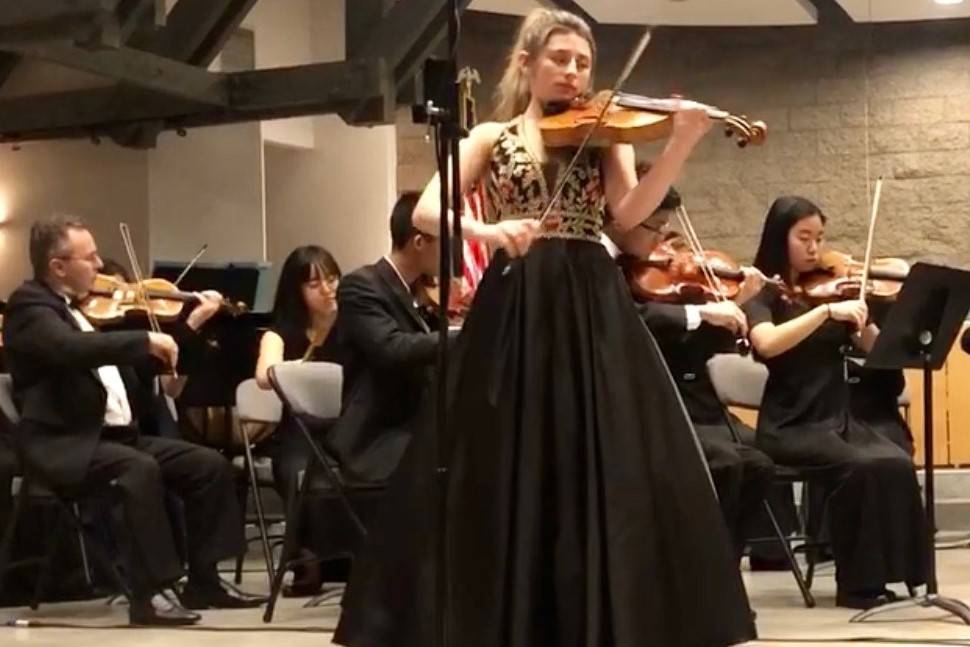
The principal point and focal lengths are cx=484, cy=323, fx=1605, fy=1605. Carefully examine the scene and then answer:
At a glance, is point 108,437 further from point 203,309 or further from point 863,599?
point 863,599

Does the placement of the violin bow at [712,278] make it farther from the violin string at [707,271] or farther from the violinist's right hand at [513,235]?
the violinist's right hand at [513,235]

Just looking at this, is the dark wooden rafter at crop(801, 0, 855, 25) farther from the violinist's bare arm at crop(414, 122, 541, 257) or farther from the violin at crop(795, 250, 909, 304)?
the violinist's bare arm at crop(414, 122, 541, 257)

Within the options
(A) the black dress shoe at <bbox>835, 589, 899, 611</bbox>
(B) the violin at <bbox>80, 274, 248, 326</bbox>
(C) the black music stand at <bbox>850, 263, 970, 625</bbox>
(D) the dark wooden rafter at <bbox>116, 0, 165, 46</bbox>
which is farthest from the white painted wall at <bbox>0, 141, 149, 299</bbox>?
(C) the black music stand at <bbox>850, 263, 970, 625</bbox>

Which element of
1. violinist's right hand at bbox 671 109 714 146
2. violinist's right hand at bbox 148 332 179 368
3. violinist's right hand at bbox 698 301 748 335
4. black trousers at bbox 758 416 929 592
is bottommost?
black trousers at bbox 758 416 929 592

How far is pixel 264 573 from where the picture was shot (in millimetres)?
5453

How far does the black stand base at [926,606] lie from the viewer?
12.0 feet

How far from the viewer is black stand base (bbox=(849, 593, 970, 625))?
3.67 meters

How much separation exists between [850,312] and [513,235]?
174cm

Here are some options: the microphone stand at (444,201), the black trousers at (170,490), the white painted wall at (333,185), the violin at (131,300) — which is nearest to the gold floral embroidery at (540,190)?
the microphone stand at (444,201)

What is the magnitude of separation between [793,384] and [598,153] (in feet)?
5.49

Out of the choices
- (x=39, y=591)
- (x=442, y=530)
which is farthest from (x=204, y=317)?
(x=442, y=530)

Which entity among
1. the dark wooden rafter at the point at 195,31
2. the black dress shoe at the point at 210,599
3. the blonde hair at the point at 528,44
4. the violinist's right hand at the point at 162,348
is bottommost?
the black dress shoe at the point at 210,599

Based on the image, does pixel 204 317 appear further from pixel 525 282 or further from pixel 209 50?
pixel 525 282

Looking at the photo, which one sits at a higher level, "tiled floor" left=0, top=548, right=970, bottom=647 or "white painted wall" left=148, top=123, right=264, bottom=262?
"white painted wall" left=148, top=123, right=264, bottom=262
